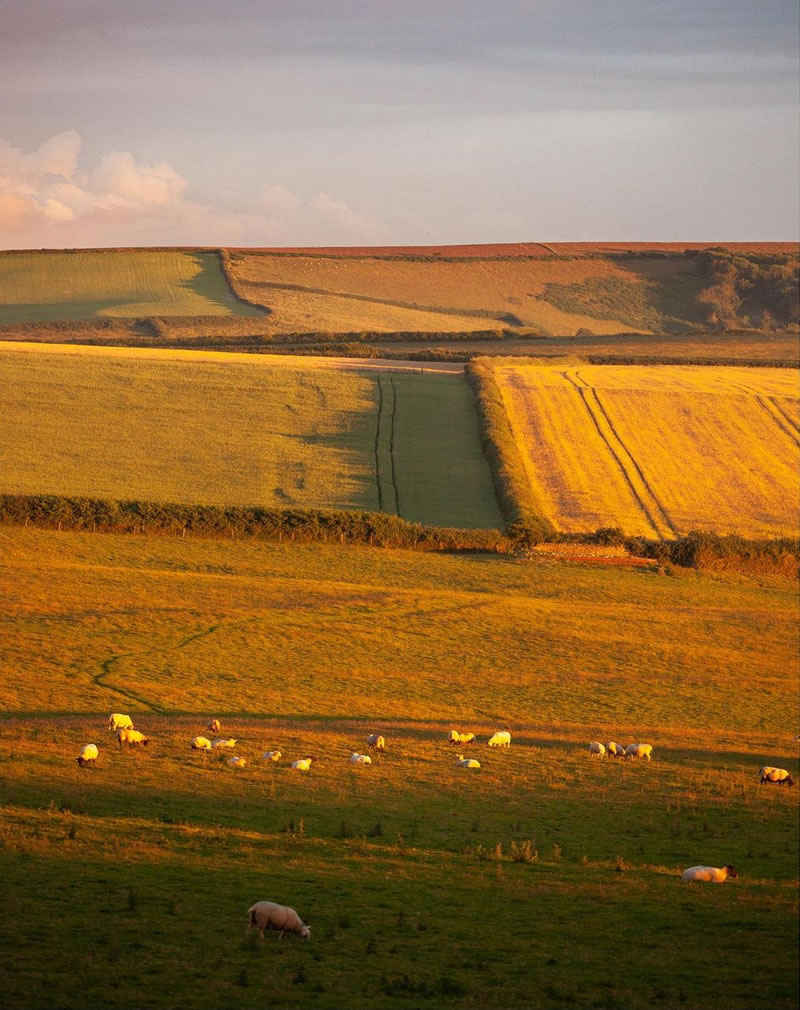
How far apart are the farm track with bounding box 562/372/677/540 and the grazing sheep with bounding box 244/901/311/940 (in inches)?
1633

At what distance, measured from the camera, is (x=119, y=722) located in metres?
30.3

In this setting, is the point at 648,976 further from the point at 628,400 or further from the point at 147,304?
the point at 147,304

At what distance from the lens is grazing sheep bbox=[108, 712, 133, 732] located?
3014cm

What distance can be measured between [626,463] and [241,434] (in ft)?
67.0

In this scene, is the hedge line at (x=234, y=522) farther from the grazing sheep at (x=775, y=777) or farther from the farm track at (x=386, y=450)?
the grazing sheep at (x=775, y=777)

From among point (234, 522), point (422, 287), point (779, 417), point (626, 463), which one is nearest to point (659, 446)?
point (626, 463)

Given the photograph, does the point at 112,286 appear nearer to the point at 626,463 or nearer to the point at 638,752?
the point at 626,463

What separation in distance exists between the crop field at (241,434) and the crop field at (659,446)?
3925 mm

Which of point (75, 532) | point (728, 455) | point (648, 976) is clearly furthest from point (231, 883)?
point (728, 455)

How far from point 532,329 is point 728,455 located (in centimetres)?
5791

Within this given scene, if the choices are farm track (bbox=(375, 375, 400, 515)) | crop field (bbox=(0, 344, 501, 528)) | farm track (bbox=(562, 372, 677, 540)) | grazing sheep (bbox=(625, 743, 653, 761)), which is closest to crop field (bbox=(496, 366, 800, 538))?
farm track (bbox=(562, 372, 677, 540))

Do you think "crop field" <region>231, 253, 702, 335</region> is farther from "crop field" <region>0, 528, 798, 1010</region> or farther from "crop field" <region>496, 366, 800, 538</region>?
"crop field" <region>0, 528, 798, 1010</region>

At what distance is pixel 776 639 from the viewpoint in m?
45.3

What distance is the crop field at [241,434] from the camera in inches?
2315
